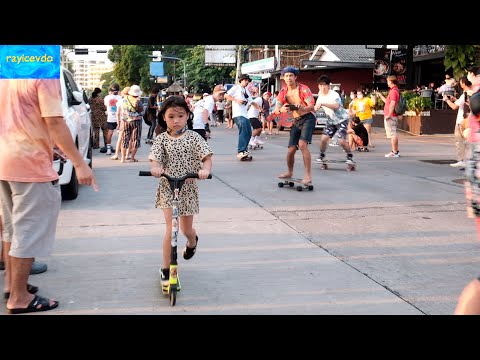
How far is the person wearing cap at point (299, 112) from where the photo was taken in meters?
9.10

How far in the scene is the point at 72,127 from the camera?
8.23m

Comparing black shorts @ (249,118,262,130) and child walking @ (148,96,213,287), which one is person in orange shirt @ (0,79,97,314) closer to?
child walking @ (148,96,213,287)

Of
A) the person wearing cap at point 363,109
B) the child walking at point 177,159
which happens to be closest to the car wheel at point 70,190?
the child walking at point 177,159

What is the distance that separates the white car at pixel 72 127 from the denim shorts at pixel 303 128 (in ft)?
10.4

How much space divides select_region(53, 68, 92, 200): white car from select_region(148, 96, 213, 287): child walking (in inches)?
118

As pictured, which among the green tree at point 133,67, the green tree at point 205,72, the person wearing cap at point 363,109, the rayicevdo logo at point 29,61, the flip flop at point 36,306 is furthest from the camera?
the green tree at point 133,67

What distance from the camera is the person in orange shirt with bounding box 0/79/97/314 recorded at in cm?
409

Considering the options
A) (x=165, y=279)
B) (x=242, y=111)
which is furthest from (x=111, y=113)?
(x=165, y=279)

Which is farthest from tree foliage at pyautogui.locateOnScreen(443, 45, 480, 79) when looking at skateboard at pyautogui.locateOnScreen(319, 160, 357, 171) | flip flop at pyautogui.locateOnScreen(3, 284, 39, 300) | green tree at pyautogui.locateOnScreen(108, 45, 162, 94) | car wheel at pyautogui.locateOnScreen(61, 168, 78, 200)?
green tree at pyautogui.locateOnScreen(108, 45, 162, 94)

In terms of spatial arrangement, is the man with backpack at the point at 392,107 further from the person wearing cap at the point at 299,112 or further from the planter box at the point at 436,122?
the planter box at the point at 436,122

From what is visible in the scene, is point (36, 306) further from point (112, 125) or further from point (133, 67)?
point (133, 67)
